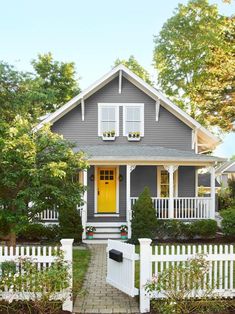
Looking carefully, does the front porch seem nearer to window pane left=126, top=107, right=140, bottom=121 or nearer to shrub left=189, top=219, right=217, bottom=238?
shrub left=189, top=219, right=217, bottom=238

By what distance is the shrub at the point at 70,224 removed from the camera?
13.9 metres

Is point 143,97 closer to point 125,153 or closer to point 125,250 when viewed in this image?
point 125,153

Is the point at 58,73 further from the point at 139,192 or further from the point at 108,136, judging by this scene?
the point at 139,192

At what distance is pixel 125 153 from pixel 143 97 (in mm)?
3557

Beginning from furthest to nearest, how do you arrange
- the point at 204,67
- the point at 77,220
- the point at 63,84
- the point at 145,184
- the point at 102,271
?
the point at 63,84 < the point at 204,67 < the point at 145,184 < the point at 77,220 < the point at 102,271

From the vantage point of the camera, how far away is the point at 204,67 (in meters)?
27.0

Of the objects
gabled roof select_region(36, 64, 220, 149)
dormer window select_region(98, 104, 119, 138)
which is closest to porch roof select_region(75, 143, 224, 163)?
dormer window select_region(98, 104, 119, 138)

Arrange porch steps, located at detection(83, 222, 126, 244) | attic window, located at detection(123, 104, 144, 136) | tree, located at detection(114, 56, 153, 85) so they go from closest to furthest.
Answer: porch steps, located at detection(83, 222, 126, 244) → attic window, located at detection(123, 104, 144, 136) → tree, located at detection(114, 56, 153, 85)

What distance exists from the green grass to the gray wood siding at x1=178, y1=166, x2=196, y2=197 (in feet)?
22.5

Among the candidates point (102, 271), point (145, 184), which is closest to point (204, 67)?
point (145, 184)

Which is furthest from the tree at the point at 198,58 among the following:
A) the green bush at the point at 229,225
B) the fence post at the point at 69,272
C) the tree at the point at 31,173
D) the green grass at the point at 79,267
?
the fence post at the point at 69,272

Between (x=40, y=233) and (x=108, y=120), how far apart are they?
6541mm

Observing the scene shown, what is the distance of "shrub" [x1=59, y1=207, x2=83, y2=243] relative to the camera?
13.9m

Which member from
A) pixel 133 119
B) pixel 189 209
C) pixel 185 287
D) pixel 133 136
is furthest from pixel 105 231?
pixel 185 287
